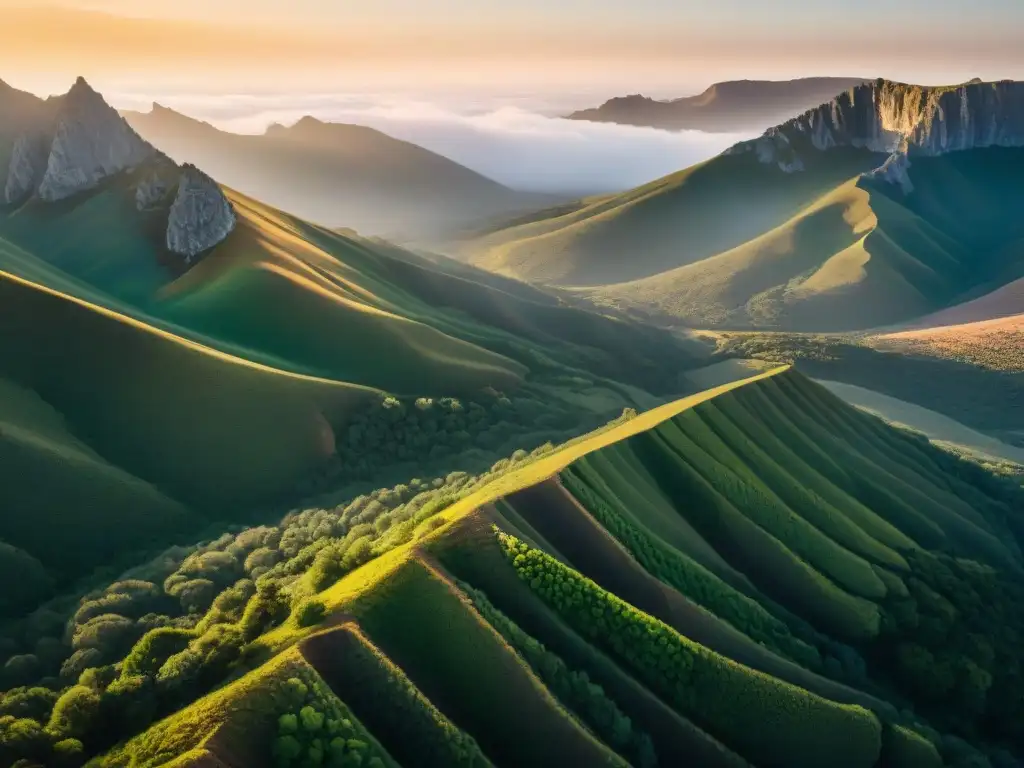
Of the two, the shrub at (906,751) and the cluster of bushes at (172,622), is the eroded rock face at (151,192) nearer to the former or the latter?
the cluster of bushes at (172,622)

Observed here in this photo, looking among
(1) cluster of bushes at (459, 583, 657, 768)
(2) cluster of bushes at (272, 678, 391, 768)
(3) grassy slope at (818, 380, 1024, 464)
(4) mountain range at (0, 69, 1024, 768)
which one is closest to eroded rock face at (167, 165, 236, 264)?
(4) mountain range at (0, 69, 1024, 768)

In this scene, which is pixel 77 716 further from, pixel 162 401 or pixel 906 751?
pixel 162 401

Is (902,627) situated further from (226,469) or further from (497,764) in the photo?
(226,469)

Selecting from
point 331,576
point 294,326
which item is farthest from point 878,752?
point 294,326

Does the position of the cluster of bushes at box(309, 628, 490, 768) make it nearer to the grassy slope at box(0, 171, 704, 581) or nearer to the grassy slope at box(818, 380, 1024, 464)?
the grassy slope at box(0, 171, 704, 581)

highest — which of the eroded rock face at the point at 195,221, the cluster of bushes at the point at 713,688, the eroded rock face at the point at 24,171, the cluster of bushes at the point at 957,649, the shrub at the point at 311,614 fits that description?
the eroded rock face at the point at 24,171

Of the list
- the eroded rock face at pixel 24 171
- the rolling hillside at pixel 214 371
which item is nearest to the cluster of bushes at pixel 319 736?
the rolling hillside at pixel 214 371

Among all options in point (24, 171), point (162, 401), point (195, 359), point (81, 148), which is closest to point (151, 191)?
point (81, 148)
